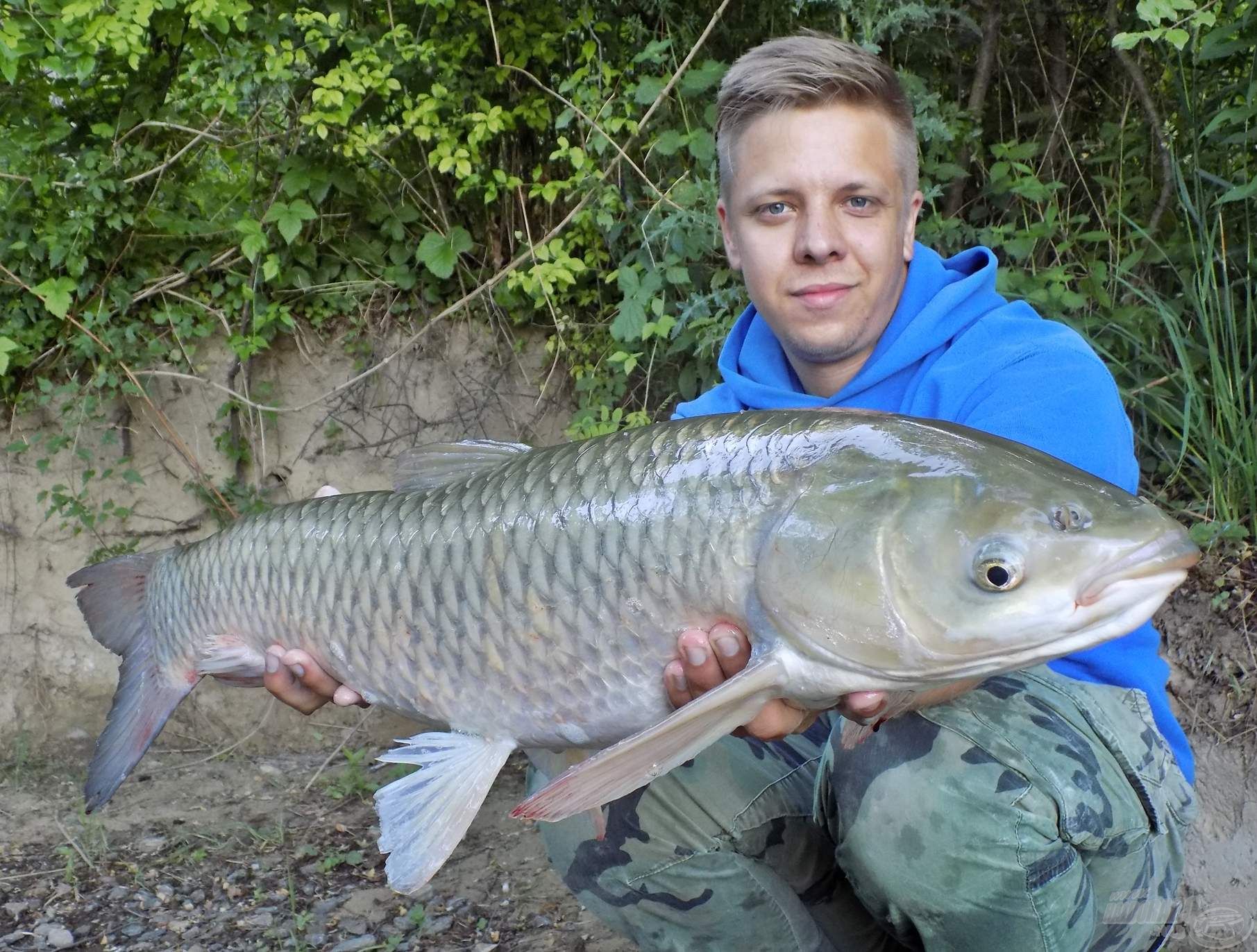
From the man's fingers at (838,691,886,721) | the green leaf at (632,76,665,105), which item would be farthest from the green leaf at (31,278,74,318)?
the man's fingers at (838,691,886,721)

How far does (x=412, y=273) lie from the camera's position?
126 inches

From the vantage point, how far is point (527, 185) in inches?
127

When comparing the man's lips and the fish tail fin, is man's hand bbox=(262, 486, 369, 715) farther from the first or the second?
the man's lips

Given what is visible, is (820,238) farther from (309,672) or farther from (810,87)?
(309,672)

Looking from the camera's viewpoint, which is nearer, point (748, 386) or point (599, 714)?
point (599, 714)

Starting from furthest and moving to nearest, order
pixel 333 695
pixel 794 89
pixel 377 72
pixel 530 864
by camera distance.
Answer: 1. pixel 377 72
2. pixel 530 864
3. pixel 794 89
4. pixel 333 695

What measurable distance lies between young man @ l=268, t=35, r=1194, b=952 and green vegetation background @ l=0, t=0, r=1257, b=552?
750 millimetres

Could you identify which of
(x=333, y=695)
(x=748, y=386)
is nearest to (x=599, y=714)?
(x=333, y=695)

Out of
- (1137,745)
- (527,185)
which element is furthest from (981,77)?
(1137,745)

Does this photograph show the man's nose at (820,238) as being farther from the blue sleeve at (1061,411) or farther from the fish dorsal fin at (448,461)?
the fish dorsal fin at (448,461)

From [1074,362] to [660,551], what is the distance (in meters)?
0.65

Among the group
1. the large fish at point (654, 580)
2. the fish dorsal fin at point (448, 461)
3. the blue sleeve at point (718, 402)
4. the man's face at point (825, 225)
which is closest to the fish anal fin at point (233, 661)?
the large fish at point (654, 580)

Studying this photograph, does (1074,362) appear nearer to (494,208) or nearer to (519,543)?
(519,543)

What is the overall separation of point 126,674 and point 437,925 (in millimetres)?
→ 813
